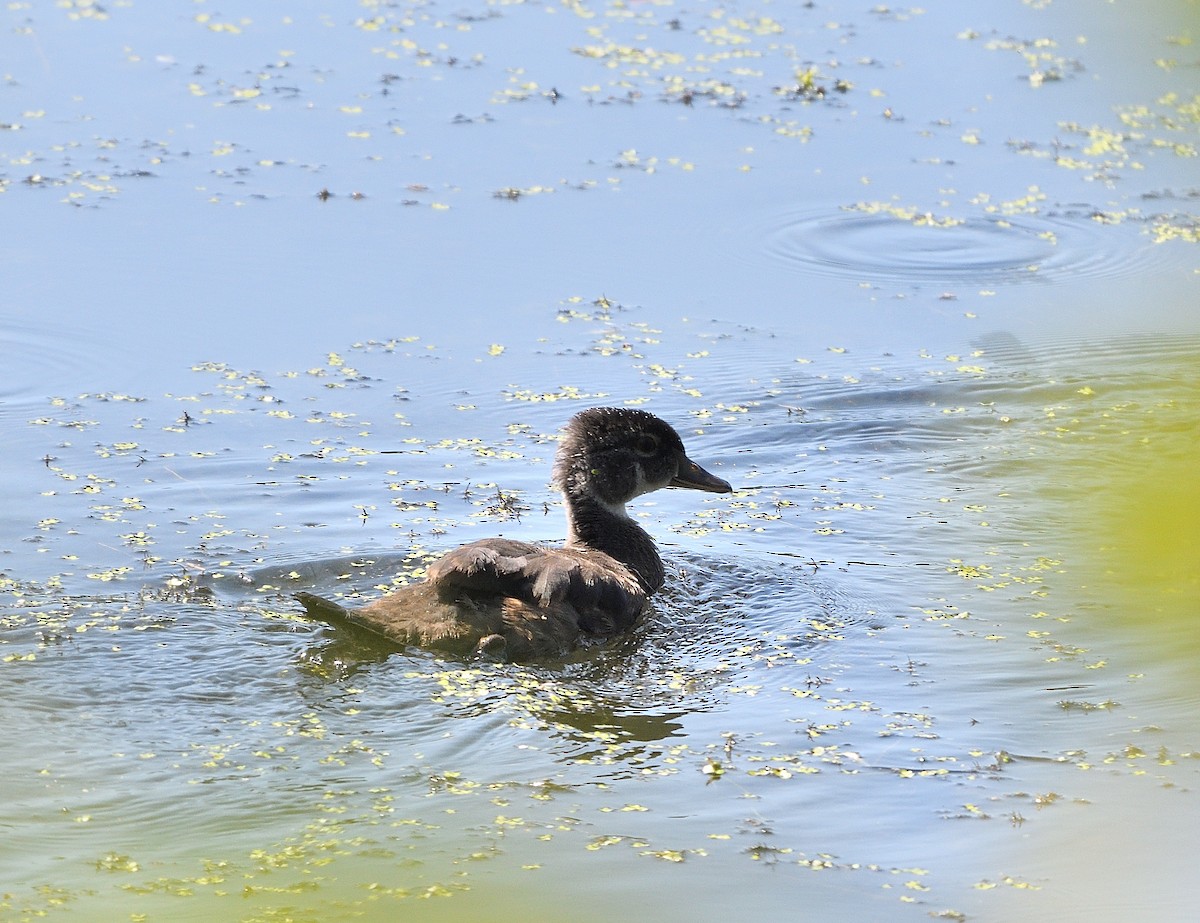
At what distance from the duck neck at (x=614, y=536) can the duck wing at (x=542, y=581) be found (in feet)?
1.11

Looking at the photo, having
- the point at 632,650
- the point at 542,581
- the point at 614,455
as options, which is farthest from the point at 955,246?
the point at 542,581

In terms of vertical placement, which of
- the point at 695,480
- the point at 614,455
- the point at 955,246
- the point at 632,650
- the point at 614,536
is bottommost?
the point at 632,650

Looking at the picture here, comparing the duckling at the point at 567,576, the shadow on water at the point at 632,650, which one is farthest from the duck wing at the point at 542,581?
the shadow on water at the point at 632,650

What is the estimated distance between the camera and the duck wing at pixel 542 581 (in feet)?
23.4

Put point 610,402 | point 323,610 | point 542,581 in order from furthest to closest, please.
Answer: point 610,402 → point 542,581 → point 323,610

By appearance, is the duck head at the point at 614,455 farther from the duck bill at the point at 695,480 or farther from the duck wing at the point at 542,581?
the duck wing at the point at 542,581

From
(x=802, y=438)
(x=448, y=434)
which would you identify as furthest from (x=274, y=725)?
(x=802, y=438)

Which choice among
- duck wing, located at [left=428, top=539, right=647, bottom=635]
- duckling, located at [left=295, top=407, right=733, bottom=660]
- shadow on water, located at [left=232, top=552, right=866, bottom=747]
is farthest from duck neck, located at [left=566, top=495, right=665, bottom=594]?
duck wing, located at [left=428, top=539, right=647, bottom=635]

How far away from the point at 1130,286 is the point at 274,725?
7.91 m

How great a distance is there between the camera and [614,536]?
845 centimetres

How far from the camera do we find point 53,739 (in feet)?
20.1

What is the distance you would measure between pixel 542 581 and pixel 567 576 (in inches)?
5.4

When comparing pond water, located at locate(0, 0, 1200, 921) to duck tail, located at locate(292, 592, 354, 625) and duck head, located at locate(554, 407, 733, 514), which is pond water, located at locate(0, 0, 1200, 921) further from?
duck head, located at locate(554, 407, 733, 514)

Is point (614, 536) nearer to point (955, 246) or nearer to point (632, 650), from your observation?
point (632, 650)
